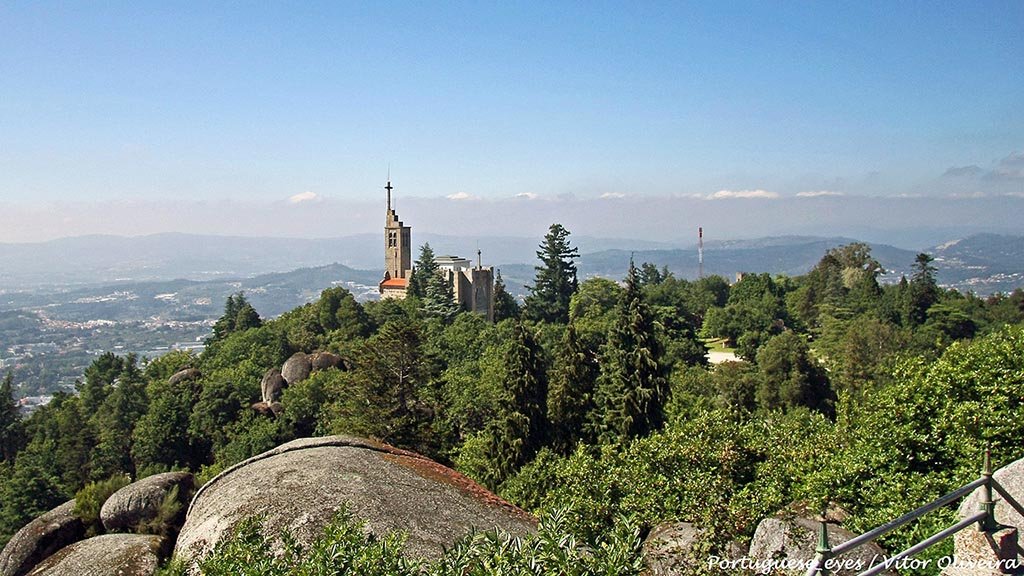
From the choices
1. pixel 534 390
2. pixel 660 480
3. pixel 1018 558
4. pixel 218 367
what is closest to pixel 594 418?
pixel 534 390

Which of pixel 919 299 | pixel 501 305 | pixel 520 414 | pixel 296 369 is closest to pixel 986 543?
pixel 520 414

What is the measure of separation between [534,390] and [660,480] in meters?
13.8

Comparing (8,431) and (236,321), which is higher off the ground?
(236,321)

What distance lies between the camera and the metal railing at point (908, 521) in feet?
13.0

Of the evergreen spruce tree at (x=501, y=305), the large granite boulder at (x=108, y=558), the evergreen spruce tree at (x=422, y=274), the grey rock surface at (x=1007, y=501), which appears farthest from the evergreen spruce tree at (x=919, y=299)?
the large granite boulder at (x=108, y=558)

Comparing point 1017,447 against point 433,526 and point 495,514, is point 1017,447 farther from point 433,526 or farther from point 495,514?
point 433,526

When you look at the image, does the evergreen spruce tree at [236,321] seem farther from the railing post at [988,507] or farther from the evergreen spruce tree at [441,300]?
the railing post at [988,507]

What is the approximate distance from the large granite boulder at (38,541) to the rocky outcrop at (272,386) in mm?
27846

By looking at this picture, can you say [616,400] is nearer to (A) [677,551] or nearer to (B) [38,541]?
(A) [677,551]

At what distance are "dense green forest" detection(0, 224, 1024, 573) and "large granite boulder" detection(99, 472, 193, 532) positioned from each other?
89.8 inches

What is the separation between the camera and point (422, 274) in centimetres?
5703

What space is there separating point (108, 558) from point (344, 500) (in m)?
3.93

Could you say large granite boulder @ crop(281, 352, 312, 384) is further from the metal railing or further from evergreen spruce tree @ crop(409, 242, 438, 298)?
the metal railing

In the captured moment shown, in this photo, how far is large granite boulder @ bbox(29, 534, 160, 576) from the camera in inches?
397
